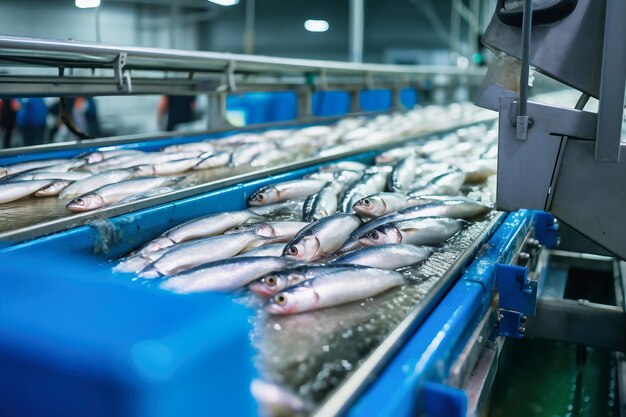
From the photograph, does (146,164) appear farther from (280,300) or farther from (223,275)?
(280,300)

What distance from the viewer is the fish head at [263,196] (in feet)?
8.80

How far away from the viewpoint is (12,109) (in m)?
8.60

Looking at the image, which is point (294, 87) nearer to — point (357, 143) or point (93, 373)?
point (357, 143)

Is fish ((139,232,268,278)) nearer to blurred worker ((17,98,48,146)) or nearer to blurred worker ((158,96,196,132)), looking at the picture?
blurred worker ((158,96,196,132))

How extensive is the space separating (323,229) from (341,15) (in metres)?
18.5

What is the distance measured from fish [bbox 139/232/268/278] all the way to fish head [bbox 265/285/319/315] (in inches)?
19.5

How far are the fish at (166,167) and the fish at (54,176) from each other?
0.27 meters

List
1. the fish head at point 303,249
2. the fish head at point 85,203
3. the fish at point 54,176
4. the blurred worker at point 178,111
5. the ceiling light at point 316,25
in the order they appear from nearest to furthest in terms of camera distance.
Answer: the fish head at point 303,249 < the fish head at point 85,203 < the fish at point 54,176 < the blurred worker at point 178,111 < the ceiling light at point 316,25

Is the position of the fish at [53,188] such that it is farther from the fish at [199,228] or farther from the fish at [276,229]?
the fish at [276,229]

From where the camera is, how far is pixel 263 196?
8.79 feet

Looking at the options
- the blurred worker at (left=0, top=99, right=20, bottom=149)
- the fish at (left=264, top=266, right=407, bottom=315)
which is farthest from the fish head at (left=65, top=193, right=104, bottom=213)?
the blurred worker at (left=0, top=99, right=20, bottom=149)

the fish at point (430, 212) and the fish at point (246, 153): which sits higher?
the fish at point (246, 153)

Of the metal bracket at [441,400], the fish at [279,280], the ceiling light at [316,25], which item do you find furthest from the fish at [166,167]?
the ceiling light at [316,25]

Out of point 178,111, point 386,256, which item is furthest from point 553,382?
point 178,111
